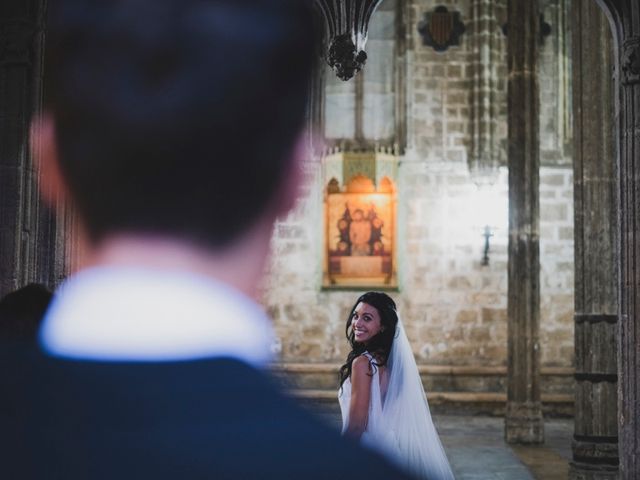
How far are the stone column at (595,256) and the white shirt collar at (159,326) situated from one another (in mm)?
5499

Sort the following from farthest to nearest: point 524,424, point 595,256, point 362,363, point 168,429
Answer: point 524,424 < point 595,256 < point 362,363 < point 168,429

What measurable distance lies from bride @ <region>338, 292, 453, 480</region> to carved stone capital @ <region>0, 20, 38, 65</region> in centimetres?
179

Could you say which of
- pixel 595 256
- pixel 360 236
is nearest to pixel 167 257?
pixel 595 256

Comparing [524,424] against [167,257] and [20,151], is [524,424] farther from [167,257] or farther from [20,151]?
[167,257]

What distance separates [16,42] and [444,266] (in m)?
9.17

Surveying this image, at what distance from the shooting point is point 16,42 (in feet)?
11.0

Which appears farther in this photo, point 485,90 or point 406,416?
point 485,90

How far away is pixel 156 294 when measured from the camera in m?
1.07

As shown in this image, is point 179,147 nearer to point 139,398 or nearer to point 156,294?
point 156,294

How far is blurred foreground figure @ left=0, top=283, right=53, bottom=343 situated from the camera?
1282 millimetres

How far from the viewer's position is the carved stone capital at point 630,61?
3.83 m

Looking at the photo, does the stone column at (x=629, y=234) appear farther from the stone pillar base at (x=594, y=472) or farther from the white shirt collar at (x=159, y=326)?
the white shirt collar at (x=159, y=326)

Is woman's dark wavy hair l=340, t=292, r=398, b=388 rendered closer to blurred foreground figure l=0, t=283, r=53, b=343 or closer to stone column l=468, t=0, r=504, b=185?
blurred foreground figure l=0, t=283, r=53, b=343

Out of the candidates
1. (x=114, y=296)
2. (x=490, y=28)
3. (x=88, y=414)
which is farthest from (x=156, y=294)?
(x=490, y=28)
